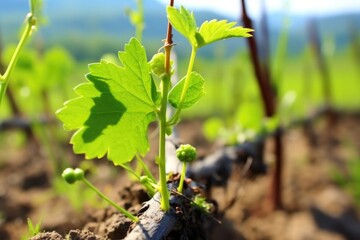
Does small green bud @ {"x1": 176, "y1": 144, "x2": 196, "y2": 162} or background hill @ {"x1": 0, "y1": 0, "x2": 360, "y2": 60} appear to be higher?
small green bud @ {"x1": 176, "y1": 144, "x2": 196, "y2": 162}

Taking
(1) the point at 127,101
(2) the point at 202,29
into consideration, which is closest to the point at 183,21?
(2) the point at 202,29

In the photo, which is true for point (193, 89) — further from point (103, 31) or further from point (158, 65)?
point (103, 31)

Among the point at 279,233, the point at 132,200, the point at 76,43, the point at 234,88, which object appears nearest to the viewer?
the point at 132,200

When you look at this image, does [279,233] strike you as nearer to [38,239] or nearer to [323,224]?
[323,224]

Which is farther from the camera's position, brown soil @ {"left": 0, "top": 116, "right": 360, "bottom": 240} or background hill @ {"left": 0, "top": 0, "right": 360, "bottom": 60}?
background hill @ {"left": 0, "top": 0, "right": 360, "bottom": 60}

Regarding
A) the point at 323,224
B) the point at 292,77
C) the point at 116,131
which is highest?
the point at 116,131

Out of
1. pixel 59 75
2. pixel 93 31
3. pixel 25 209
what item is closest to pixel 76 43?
pixel 93 31

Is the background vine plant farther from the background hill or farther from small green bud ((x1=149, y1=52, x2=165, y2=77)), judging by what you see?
the background hill

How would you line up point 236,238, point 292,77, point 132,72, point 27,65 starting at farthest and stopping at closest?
point 292,77 → point 27,65 → point 236,238 → point 132,72

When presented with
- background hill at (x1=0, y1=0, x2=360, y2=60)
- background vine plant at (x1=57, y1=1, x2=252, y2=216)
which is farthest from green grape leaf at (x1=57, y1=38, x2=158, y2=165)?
background hill at (x1=0, y1=0, x2=360, y2=60)
